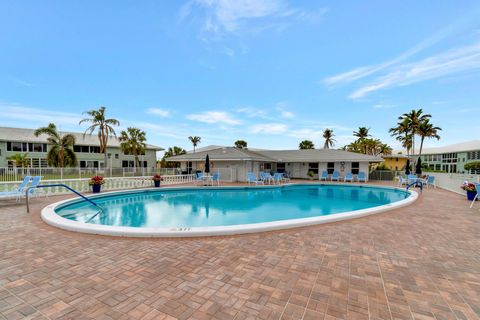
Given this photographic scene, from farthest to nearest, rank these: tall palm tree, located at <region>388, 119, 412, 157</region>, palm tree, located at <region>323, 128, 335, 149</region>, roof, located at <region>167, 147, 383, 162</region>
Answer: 1. palm tree, located at <region>323, 128, 335, 149</region>
2. tall palm tree, located at <region>388, 119, 412, 157</region>
3. roof, located at <region>167, 147, 383, 162</region>

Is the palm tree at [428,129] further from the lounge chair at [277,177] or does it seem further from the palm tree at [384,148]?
the lounge chair at [277,177]

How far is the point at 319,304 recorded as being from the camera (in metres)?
2.54

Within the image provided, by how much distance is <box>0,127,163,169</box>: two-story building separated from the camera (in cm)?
2644

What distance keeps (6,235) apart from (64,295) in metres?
3.84

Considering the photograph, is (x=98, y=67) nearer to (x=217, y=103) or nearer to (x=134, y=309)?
(x=217, y=103)

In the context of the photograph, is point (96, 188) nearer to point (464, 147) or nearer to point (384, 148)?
point (384, 148)

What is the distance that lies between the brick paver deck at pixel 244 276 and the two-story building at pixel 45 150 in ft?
101

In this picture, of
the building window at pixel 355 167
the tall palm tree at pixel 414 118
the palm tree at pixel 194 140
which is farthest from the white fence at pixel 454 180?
the palm tree at pixel 194 140

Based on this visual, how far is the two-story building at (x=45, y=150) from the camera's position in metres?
26.4

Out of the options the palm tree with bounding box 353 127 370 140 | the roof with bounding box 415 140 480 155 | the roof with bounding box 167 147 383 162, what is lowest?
the roof with bounding box 167 147 383 162

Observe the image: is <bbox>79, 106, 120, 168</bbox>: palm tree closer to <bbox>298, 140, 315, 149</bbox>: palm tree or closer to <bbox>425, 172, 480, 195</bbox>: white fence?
<bbox>425, 172, 480, 195</bbox>: white fence

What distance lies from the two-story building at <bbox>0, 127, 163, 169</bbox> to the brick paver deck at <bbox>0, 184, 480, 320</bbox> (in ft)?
101

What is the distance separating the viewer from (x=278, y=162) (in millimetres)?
26984

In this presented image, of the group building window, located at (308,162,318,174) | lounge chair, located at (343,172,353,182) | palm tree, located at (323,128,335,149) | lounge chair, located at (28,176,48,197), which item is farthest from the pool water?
palm tree, located at (323,128,335,149)
